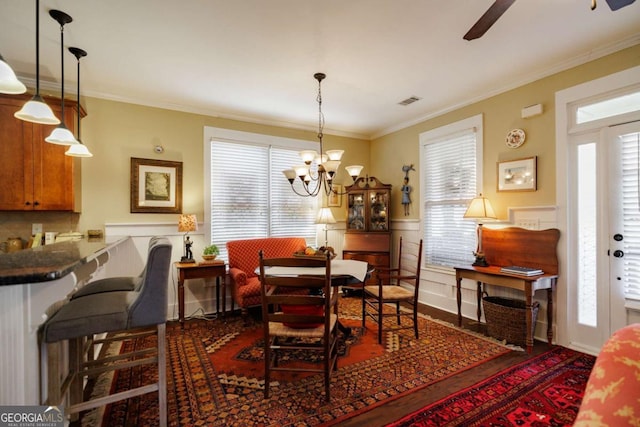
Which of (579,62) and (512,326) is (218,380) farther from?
(579,62)

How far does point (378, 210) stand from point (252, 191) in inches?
79.9

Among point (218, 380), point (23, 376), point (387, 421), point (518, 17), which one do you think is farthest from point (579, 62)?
point (23, 376)

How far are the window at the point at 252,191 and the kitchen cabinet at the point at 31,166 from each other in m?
1.53

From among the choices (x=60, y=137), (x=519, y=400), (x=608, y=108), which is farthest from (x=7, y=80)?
(x=608, y=108)

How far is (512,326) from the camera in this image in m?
2.96

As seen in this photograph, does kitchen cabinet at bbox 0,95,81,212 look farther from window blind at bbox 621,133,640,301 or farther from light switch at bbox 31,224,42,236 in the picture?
window blind at bbox 621,133,640,301

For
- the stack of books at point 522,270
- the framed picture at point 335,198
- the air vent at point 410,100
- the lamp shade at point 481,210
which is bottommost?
the stack of books at point 522,270

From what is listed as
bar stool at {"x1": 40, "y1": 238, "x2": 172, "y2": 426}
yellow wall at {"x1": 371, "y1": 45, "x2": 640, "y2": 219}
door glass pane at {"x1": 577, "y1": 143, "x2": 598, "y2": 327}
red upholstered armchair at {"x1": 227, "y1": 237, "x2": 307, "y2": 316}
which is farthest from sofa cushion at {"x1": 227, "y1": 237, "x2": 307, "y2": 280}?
door glass pane at {"x1": 577, "y1": 143, "x2": 598, "y2": 327}

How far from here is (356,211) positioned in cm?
501

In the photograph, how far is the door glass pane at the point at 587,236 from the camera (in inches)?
110

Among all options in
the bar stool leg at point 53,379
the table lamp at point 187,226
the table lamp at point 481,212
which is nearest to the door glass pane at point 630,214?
the table lamp at point 481,212

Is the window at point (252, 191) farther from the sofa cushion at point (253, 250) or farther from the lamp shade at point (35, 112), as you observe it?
the lamp shade at point (35, 112)

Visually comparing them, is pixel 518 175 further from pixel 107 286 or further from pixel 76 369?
pixel 76 369

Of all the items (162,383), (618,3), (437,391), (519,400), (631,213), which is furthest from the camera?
(631,213)
